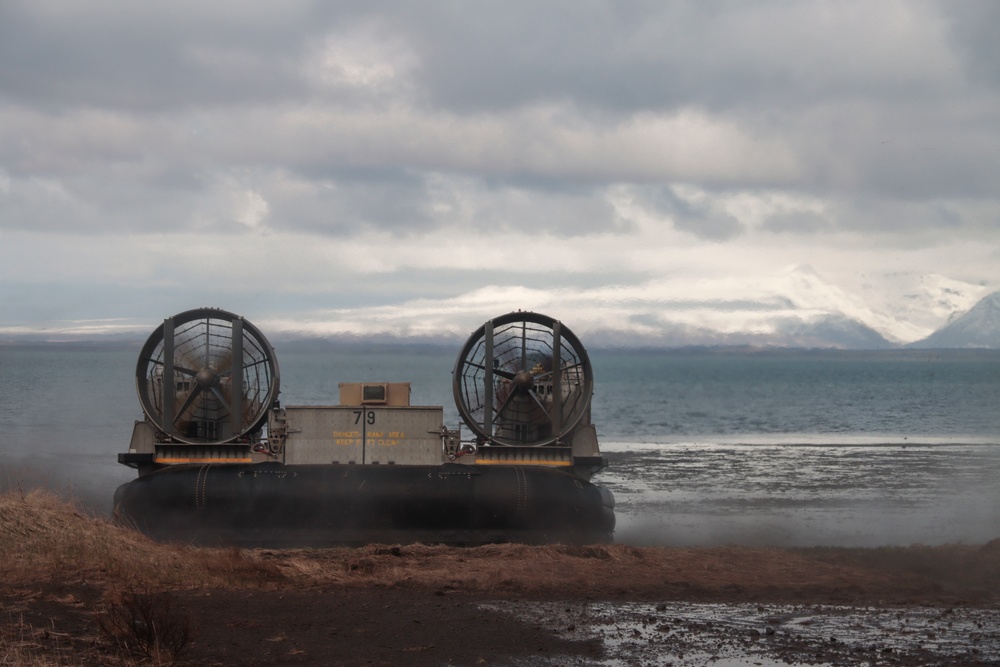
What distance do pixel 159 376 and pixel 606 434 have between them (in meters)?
25.3

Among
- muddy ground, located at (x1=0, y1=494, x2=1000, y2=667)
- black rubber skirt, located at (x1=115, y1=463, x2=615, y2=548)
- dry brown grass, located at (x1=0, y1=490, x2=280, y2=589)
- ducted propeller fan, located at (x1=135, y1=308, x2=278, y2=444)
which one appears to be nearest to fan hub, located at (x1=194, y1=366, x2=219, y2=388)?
ducted propeller fan, located at (x1=135, y1=308, x2=278, y2=444)

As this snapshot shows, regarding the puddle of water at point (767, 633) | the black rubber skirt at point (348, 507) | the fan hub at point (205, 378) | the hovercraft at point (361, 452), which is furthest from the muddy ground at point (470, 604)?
the fan hub at point (205, 378)

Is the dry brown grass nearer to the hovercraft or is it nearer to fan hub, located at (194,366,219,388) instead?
the hovercraft

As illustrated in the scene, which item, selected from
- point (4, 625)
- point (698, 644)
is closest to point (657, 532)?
point (698, 644)

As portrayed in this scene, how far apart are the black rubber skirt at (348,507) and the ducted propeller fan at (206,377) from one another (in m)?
1.36

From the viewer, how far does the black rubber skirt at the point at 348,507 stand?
16.9m

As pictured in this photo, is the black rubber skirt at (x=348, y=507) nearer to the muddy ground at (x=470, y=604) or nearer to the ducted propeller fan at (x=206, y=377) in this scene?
the ducted propeller fan at (x=206, y=377)

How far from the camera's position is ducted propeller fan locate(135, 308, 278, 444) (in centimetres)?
1864

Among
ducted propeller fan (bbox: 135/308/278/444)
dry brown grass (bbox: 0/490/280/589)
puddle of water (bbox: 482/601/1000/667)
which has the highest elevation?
ducted propeller fan (bbox: 135/308/278/444)

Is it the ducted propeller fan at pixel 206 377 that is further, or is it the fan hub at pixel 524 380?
the fan hub at pixel 524 380

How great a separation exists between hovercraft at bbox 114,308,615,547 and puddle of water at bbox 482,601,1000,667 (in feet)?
19.5

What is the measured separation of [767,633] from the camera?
10039 millimetres

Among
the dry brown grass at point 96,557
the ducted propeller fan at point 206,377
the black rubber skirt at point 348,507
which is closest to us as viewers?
the dry brown grass at point 96,557

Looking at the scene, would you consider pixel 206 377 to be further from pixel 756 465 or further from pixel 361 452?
pixel 756 465
